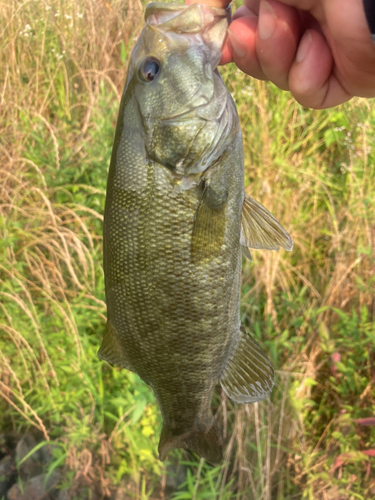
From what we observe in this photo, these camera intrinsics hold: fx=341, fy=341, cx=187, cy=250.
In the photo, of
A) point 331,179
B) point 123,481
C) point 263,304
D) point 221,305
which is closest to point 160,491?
point 123,481

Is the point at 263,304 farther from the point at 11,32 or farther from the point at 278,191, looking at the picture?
the point at 11,32

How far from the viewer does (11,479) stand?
7.89 feet

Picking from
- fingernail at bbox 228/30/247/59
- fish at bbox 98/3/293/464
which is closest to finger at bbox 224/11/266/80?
fingernail at bbox 228/30/247/59

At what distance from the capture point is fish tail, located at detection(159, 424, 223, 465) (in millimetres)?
1367

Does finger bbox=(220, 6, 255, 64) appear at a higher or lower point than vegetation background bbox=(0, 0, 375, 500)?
higher

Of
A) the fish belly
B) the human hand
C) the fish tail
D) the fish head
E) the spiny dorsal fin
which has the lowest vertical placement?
the fish tail

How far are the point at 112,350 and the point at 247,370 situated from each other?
53 cm

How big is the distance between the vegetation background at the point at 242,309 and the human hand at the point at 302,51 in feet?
3.71

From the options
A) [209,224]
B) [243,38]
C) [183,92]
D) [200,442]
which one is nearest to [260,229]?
[209,224]

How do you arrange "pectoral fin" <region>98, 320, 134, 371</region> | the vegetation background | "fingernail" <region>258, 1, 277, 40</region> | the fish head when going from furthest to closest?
1. the vegetation background
2. "pectoral fin" <region>98, 320, 134, 371</region>
3. "fingernail" <region>258, 1, 277, 40</region>
4. the fish head

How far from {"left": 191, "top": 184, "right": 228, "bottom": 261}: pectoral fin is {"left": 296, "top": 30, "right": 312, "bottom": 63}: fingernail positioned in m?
0.64

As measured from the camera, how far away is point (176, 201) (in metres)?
1.07

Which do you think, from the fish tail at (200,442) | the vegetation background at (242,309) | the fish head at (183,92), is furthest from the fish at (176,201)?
the vegetation background at (242,309)

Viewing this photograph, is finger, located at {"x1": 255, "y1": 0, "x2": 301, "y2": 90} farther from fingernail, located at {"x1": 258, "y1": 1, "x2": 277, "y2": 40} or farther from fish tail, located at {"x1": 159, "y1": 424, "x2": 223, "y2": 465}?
fish tail, located at {"x1": 159, "y1": 424, "x2": 223, "y2": 465}
